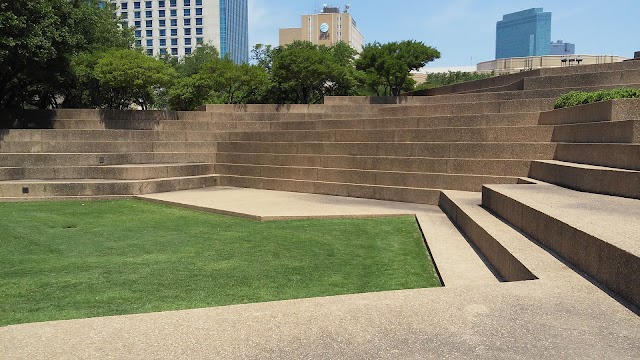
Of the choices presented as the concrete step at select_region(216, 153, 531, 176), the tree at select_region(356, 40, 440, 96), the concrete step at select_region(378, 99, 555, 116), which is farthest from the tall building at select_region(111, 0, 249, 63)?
the concrete step at select_region(378, 99, 555, 116)

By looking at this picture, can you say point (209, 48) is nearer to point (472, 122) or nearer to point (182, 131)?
point (182, 131)

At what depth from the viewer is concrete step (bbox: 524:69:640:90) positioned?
1448cm

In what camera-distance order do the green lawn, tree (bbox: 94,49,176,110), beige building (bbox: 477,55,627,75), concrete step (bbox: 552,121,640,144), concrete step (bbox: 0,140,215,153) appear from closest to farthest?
the green lawn
concrete step (bbox: 552,121,640,144)
concrete step (bbox: 0,140,215,153)
tree (bbox: 94,49,176,110)
beige building (bbox: 477,55,627,75)

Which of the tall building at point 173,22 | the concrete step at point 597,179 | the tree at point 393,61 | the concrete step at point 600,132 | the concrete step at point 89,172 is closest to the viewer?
the concrete step at point 597,179

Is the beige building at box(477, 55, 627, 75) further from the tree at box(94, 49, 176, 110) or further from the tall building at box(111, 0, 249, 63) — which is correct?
the tall building at box(111, 0, 249, 63)

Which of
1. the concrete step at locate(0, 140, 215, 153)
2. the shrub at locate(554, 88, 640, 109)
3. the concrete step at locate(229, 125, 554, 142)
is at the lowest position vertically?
the concrete step at locate(0, 140, 215, 153)

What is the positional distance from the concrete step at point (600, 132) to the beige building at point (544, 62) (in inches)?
907

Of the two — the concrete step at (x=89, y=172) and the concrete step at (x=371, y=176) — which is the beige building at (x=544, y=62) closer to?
the concrete step at (x=371, y=176)

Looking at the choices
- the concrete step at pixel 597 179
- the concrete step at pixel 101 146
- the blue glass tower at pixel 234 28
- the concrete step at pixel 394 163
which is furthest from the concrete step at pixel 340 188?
the blue glass tower at pixel 234 28

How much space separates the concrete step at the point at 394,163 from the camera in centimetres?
1145

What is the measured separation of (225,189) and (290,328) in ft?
43.8

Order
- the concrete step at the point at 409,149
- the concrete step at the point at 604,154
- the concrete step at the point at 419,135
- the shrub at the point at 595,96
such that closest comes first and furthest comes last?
the concrete step at the point at 604,154 → the shrub at the point at 595,96 → the concrete step at the point at 409,149 → the concrete step at the point at 419,135

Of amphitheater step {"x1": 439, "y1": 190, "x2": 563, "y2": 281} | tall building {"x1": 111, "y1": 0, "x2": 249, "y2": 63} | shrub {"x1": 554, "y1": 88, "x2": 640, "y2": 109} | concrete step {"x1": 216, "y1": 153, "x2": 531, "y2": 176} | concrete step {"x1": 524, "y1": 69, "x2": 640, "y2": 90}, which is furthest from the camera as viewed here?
tall building {"x1": 111, "y1": 0, "x2": 249, "y2": 63}

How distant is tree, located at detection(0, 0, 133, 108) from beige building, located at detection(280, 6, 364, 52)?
468ft
